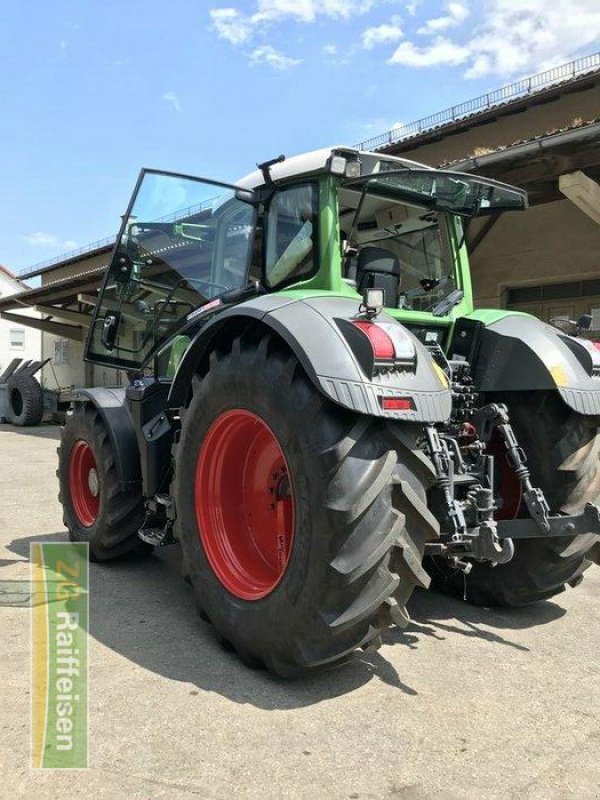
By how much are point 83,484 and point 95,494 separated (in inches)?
11.5

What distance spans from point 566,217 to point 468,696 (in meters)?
8.87

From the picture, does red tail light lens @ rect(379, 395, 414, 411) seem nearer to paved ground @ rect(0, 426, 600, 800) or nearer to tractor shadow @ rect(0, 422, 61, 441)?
paved ground @ rect(0, 426, 600, 800)

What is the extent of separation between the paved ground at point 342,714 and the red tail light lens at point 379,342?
1.36 metres

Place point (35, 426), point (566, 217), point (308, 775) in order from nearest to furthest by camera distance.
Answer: point (308, 775) → point (566, 217) → point (35, 426)

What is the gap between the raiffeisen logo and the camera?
2.30m

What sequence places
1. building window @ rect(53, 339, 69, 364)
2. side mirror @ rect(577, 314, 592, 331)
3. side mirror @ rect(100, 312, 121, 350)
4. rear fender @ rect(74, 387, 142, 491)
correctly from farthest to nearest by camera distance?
building window @ rect(53, 339, 69, 364) < side mirror @ rect(100, 312, 121, 350) < rear fender @ rect(74, 387, 142, 491) < side mirror @ rect(577, 314, 592, 331)

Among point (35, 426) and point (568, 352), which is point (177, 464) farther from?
point (35, 426)

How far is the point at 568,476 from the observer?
3.31 meters

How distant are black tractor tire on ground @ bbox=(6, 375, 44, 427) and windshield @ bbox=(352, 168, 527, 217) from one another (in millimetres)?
15400

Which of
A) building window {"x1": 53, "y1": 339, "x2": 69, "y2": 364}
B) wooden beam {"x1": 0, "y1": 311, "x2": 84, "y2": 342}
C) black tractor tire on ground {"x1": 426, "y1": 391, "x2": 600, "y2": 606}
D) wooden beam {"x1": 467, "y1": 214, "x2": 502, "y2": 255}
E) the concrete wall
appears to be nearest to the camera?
black tractor tire on ground {"x1": 426, "y1": 391, "x2": 600, "y2": 606}

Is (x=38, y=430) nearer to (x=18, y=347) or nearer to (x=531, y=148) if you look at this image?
(x=531, y=148)

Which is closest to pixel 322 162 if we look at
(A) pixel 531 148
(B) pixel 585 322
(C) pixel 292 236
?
(C) pixel 292 236

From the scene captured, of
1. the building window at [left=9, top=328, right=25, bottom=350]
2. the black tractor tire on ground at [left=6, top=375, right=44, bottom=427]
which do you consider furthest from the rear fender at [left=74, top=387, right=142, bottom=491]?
the building window at [left=9, top=328, right=25, bottom=350]

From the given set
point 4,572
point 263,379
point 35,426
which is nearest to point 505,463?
point 263,379
